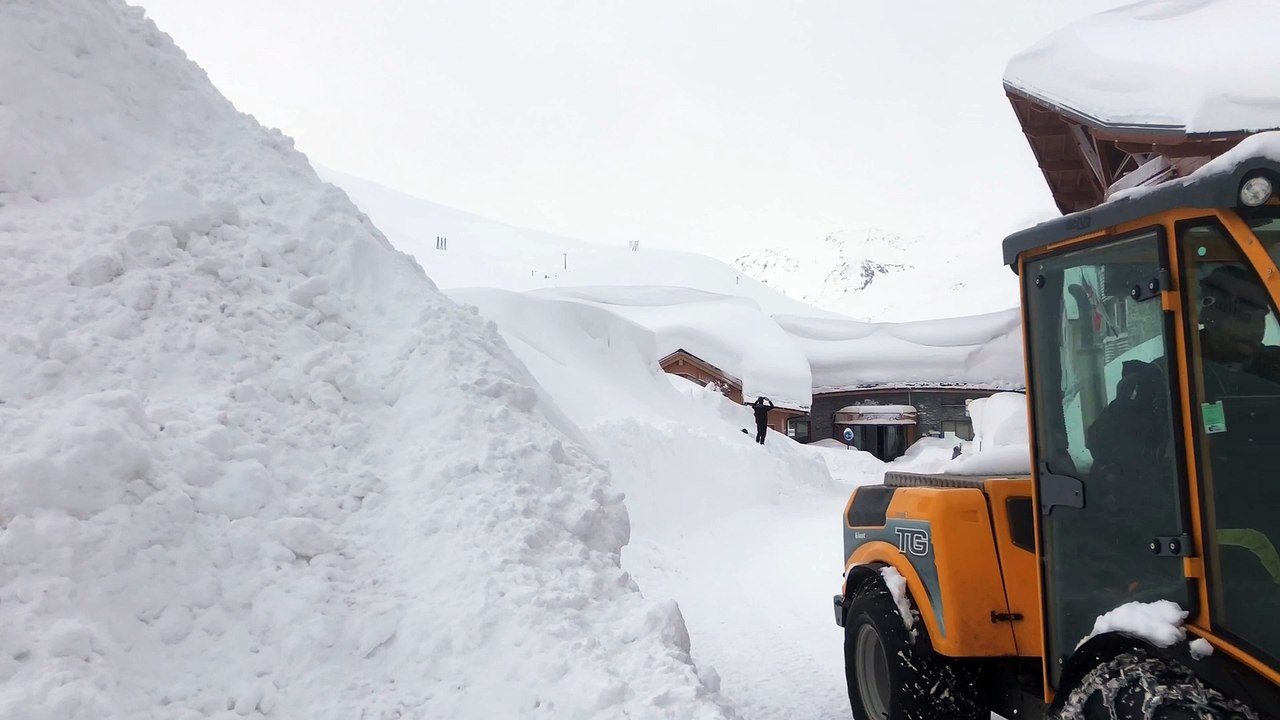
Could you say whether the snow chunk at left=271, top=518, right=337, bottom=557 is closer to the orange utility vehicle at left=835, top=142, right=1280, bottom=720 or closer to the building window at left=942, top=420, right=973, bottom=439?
the orange utility vehicle at left=835, top=142, right=1280, bottom=720

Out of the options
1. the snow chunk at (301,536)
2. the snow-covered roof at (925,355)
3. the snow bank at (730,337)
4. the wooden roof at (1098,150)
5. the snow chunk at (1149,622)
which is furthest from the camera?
the snow-covered roof at (925,355)

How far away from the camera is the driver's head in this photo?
6.71ft

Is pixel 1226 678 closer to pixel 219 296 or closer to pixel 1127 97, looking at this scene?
pixel 219 296

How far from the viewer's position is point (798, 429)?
3219 cm

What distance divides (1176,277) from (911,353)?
102 ft

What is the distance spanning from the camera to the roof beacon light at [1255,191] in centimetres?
199

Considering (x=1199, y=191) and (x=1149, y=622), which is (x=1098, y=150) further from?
(x=1149, y=622)

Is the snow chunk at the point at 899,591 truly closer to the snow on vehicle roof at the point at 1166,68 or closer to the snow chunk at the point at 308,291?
the snow chunk at the point at 308,291

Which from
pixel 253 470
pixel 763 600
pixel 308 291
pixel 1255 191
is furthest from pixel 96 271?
pixel 763 600

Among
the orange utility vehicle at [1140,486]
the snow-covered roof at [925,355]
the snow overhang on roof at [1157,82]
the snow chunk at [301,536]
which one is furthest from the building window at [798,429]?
the snow chunk at [301,536]

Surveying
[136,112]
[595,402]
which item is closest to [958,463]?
[136,112]

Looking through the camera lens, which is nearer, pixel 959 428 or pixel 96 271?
pixel 96 271

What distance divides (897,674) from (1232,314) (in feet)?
7.23

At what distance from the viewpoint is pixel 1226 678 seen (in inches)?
78.6
